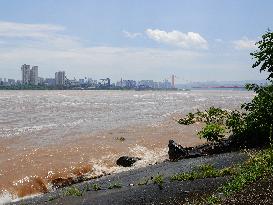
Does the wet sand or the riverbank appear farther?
the wet sand

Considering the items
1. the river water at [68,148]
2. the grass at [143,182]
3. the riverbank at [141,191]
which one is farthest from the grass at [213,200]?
the river water at [68,148]

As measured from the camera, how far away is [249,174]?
10570 mm

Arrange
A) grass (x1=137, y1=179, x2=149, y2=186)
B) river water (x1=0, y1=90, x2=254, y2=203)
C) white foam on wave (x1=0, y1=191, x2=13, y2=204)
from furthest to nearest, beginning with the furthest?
river water (x1=0, y1=90, x2=254, y2=203) → white foam on wave (x1=0, y1=191, x2=13, y2=204) → grass (x1=137, y1=179, x2=149, y2=186)

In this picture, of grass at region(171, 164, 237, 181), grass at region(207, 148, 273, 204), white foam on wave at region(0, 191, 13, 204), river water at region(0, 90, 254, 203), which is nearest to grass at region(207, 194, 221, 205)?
grass at region(207, 148, 273, 204)

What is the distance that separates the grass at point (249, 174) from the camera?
383 inches

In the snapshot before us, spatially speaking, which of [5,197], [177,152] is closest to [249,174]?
[177,152]

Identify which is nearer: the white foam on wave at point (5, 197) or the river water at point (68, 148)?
the white foam on wave at point (5, 197)

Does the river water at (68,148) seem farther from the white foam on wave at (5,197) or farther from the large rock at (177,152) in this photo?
the large rock at (177,152)

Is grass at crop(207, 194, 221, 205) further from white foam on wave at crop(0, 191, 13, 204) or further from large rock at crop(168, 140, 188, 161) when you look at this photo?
white foam on wave at crop(0, 191, 13, 204)

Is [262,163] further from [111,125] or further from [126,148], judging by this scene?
[111,125]

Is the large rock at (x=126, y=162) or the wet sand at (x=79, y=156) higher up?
the large rock at (x=126, y=162)

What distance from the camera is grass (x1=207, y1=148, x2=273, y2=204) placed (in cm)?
973

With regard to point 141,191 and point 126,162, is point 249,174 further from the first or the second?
point 126,162

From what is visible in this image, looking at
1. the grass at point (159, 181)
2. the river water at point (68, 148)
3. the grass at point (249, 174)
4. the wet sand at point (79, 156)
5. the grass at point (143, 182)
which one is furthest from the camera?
the river water at point (68, 148)
